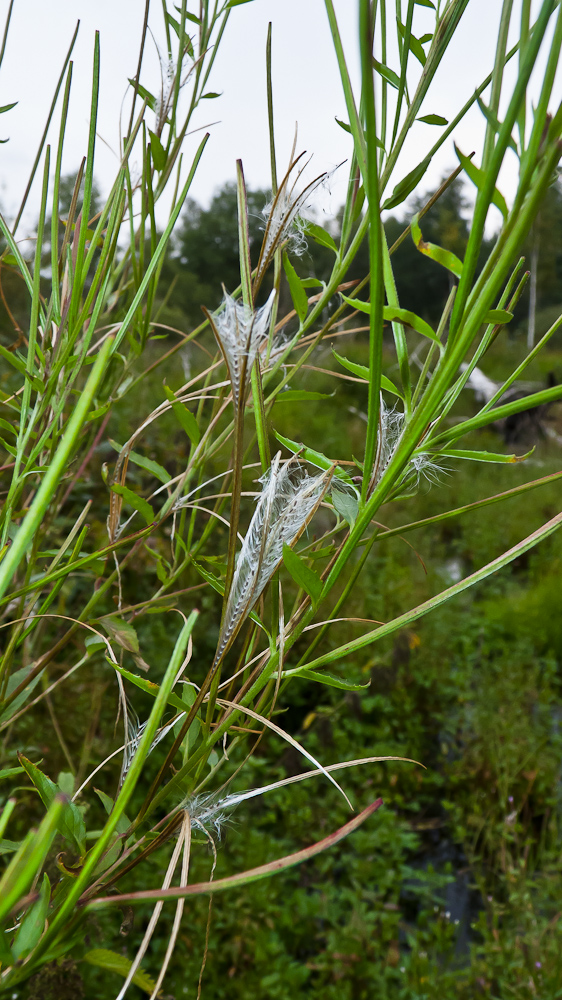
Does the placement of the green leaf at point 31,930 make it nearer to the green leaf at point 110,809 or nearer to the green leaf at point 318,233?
the green leaf at point 110,809

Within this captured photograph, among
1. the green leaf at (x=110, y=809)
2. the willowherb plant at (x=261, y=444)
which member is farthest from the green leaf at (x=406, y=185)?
the green leaf at (x=110, y=809)

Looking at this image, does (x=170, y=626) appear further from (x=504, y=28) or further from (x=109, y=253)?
(x=504, y=28)

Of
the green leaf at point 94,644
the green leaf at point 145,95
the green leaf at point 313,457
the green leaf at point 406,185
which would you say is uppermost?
the green leaf at point 145,95

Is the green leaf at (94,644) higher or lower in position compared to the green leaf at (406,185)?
lower

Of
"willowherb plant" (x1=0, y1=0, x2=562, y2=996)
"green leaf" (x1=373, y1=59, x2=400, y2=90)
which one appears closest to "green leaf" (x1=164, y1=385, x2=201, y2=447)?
"willowherb plant" (x1=0, y1=0, x2=562, y2=996)

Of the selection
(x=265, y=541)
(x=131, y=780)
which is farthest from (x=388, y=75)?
(x=131, y=780)

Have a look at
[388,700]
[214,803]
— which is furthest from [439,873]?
[214,803]
